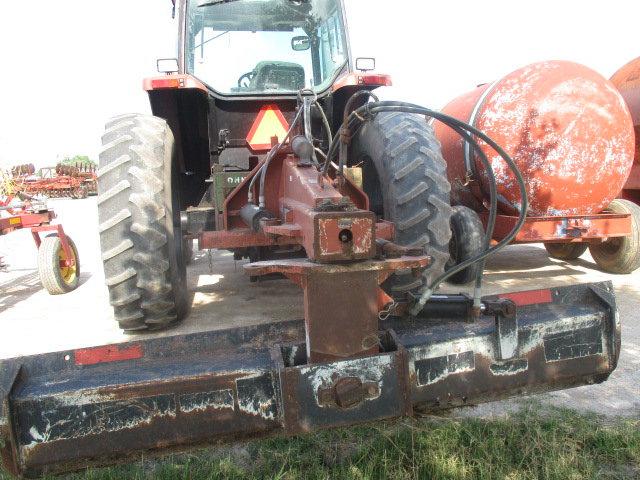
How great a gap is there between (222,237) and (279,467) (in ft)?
4.87

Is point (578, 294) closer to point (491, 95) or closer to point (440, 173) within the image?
point (440, 173)

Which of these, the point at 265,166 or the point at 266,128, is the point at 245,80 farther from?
the point at 265,166

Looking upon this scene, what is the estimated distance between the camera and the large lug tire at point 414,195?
2955 mm

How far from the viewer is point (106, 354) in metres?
1.68

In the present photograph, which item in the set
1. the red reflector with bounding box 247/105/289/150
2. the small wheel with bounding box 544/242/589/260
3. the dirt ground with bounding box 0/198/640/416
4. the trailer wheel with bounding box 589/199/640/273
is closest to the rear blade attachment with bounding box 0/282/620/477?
the dirt ground with bounding box 0/198/640/416

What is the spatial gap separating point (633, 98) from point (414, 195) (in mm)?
4694

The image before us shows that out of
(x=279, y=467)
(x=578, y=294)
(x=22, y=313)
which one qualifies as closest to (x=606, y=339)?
(x=578, y=294)

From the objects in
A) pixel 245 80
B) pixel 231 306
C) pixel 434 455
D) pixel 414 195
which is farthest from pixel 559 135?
pixel 434 455

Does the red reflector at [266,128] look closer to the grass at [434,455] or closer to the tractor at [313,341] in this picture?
the tractor at [313,341]

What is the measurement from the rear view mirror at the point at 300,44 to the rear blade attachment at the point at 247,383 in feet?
9.75

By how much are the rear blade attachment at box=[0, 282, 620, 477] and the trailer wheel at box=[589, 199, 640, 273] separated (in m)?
3.75

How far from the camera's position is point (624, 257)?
5.13 meters

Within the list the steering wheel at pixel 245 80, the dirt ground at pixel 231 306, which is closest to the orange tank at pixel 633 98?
the dirt ground at pixel 231 306

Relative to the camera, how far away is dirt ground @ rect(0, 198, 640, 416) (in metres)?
2.67
